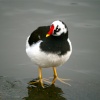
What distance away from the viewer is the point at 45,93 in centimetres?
575

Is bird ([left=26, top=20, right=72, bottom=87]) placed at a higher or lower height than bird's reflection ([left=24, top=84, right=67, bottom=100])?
higher

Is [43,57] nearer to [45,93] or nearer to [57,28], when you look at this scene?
[57,28]

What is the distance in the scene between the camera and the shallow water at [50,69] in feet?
19.1

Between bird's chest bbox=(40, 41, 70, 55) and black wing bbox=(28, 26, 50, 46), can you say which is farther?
black wing bbox=(28, 26, 50, 46)

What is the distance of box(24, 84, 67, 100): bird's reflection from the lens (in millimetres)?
5582

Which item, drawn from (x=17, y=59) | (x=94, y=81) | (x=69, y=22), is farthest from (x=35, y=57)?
(x=69, y=22)

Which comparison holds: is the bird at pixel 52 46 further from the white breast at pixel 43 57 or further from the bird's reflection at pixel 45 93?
the bird's reflection at pixel 45 93

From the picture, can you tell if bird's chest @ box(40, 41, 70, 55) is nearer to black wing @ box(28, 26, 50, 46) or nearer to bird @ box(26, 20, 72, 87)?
bird @ box(26, 20, 72, 87)

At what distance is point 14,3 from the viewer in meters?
10.6

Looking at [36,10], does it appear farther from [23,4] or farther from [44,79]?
[44,79]

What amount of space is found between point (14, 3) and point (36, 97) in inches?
221

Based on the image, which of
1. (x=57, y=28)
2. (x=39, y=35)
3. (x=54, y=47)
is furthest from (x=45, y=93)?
(x=57, y=28)

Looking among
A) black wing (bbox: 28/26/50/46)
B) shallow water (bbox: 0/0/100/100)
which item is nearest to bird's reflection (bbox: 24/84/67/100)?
shallow water (bbox: 0/0/100/100)

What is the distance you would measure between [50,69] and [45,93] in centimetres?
155
